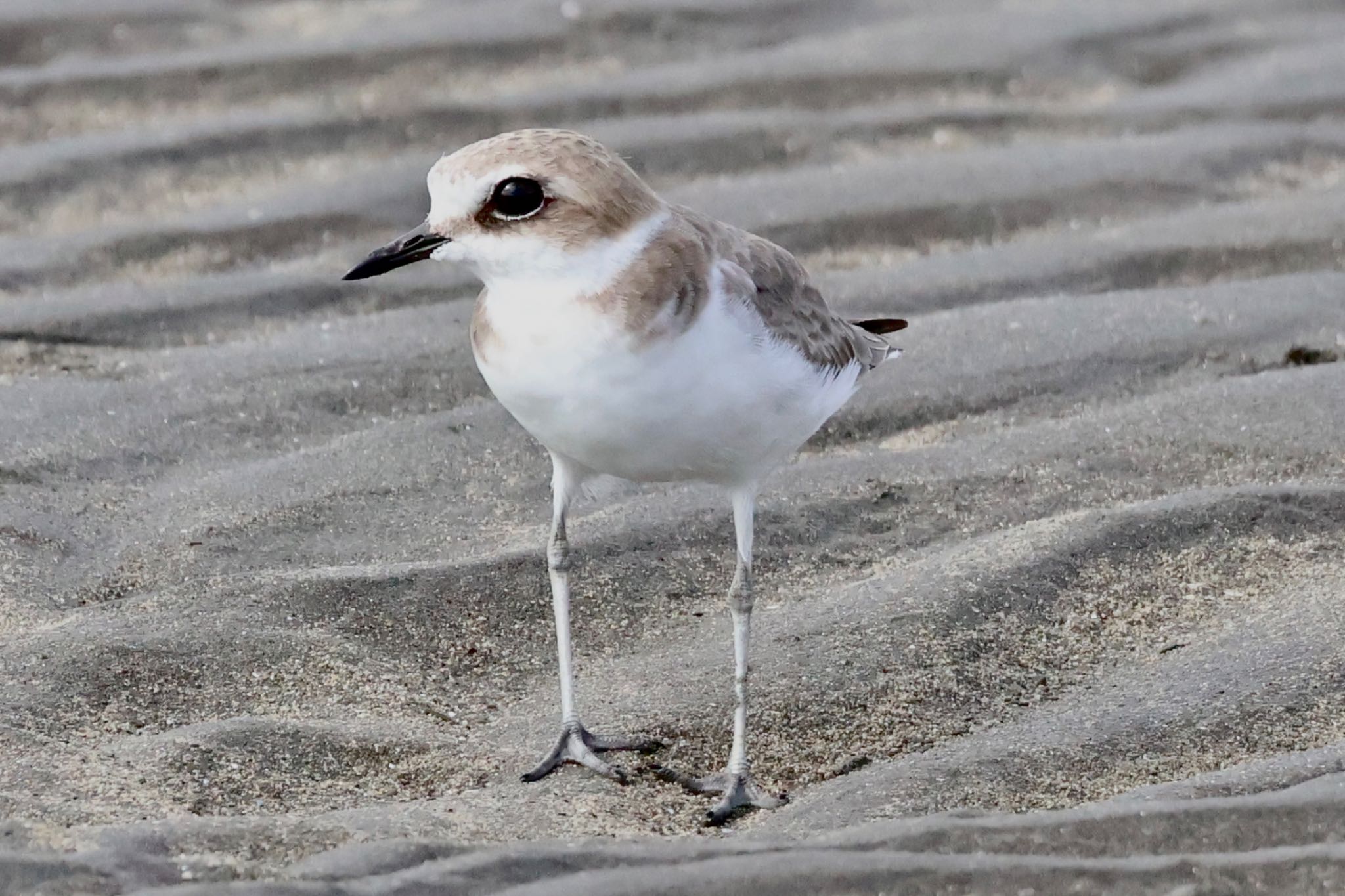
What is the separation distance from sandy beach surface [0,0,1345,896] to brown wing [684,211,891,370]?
1.75 feet

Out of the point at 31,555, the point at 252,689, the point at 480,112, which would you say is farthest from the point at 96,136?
the point at 252,689

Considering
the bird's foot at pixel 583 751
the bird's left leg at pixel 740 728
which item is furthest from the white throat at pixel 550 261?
the bird's foot at pixel 583 751

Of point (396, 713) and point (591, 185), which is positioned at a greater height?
point (591, 185)

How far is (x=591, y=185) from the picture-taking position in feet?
8.59

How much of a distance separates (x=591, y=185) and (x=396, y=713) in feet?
3.25

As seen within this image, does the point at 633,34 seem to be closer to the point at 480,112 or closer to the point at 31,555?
the point at 480,112

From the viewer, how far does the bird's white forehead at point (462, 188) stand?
2.59 metres

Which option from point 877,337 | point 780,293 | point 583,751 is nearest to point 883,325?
point 877,337

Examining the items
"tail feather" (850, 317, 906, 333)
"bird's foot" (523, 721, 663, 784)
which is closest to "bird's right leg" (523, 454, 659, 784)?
"bird's foot" (523, 721, 663, 784)

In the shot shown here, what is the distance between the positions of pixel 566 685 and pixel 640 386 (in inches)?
25.0

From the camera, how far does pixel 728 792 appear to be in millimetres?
2727

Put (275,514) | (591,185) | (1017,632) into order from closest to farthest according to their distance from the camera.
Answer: (591,185)
(1017,632)
(275,514)

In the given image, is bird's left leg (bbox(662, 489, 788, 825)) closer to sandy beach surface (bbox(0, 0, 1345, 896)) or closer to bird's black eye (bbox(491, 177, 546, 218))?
sandy beach surface (bbox(0, 0, 1345, 896))

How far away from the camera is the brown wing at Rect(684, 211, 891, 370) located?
2832 mm
